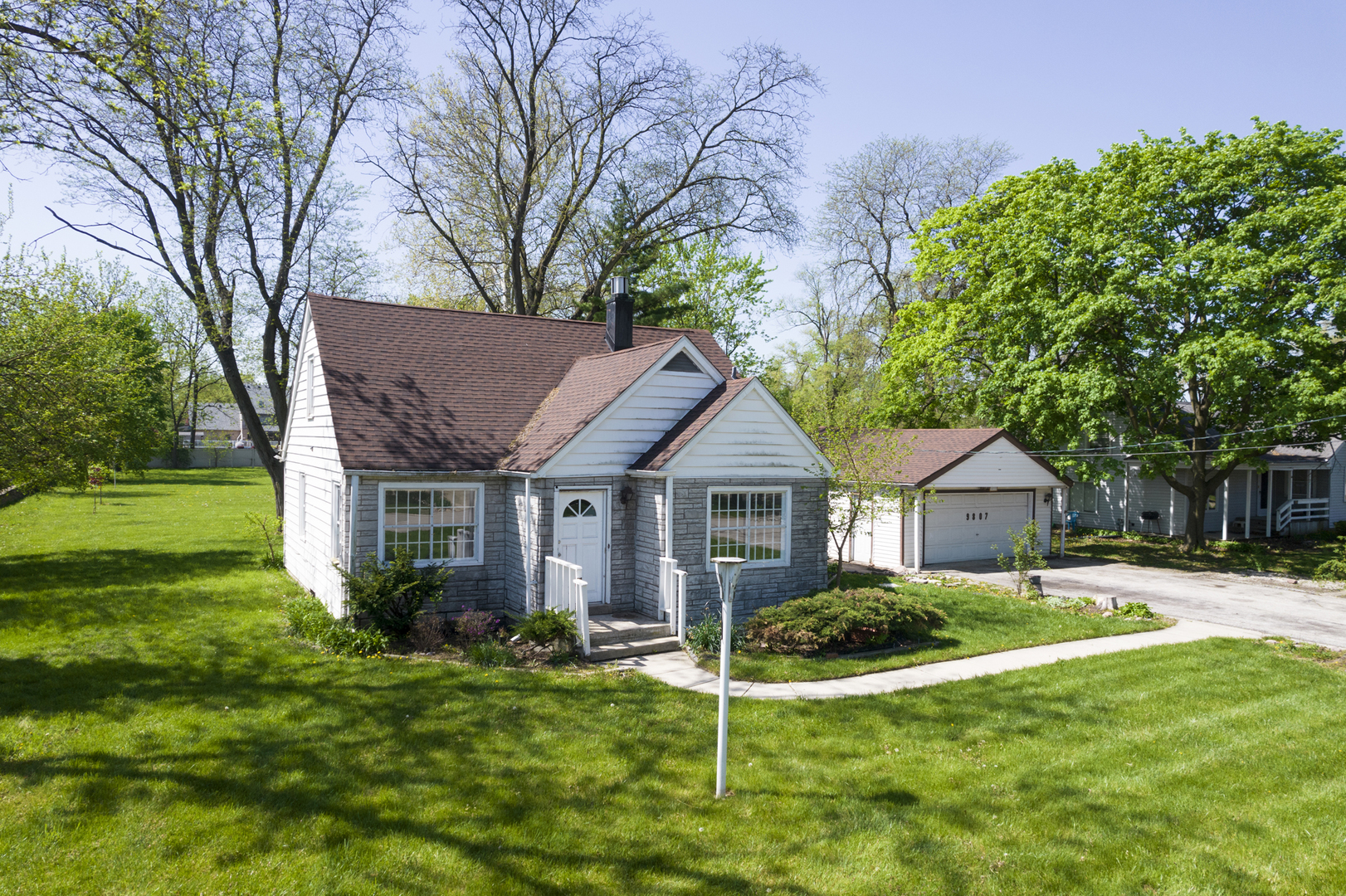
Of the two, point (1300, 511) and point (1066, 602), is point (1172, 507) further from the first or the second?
point (1066, 602)

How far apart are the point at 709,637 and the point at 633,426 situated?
154 inches

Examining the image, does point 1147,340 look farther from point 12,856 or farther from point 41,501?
point 41,501

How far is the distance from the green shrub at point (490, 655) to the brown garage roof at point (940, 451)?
13.1m

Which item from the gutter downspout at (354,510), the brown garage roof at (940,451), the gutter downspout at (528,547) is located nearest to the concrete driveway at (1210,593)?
the brown garage roof at (940,451)

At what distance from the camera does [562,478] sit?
12492 mm

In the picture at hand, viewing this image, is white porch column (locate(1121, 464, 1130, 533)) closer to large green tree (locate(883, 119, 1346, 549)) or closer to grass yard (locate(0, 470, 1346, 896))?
large green tree (locate(883, 119, 1346, 549))

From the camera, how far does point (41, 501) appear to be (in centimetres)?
3391

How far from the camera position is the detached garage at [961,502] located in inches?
846

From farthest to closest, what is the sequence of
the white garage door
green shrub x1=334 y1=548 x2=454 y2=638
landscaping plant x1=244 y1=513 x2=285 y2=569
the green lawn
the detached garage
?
1. the white garage door
2. the detached garage
3. landscaping plant x1=244 y1=513 x2=285 y2=569
4. green shrub x1=334 y1=548 x2=454 y2=638
5. the green lawn

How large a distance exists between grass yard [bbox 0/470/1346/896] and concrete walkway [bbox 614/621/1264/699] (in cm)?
44

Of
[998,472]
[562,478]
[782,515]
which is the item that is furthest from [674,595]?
[998,472]

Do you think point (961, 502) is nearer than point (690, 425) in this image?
No

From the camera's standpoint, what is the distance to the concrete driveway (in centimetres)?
1478

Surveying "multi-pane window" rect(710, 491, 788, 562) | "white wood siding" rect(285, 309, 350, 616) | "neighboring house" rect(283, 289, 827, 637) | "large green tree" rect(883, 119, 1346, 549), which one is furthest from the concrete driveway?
"white wood siding" rect(285, 309, 350, 616)
